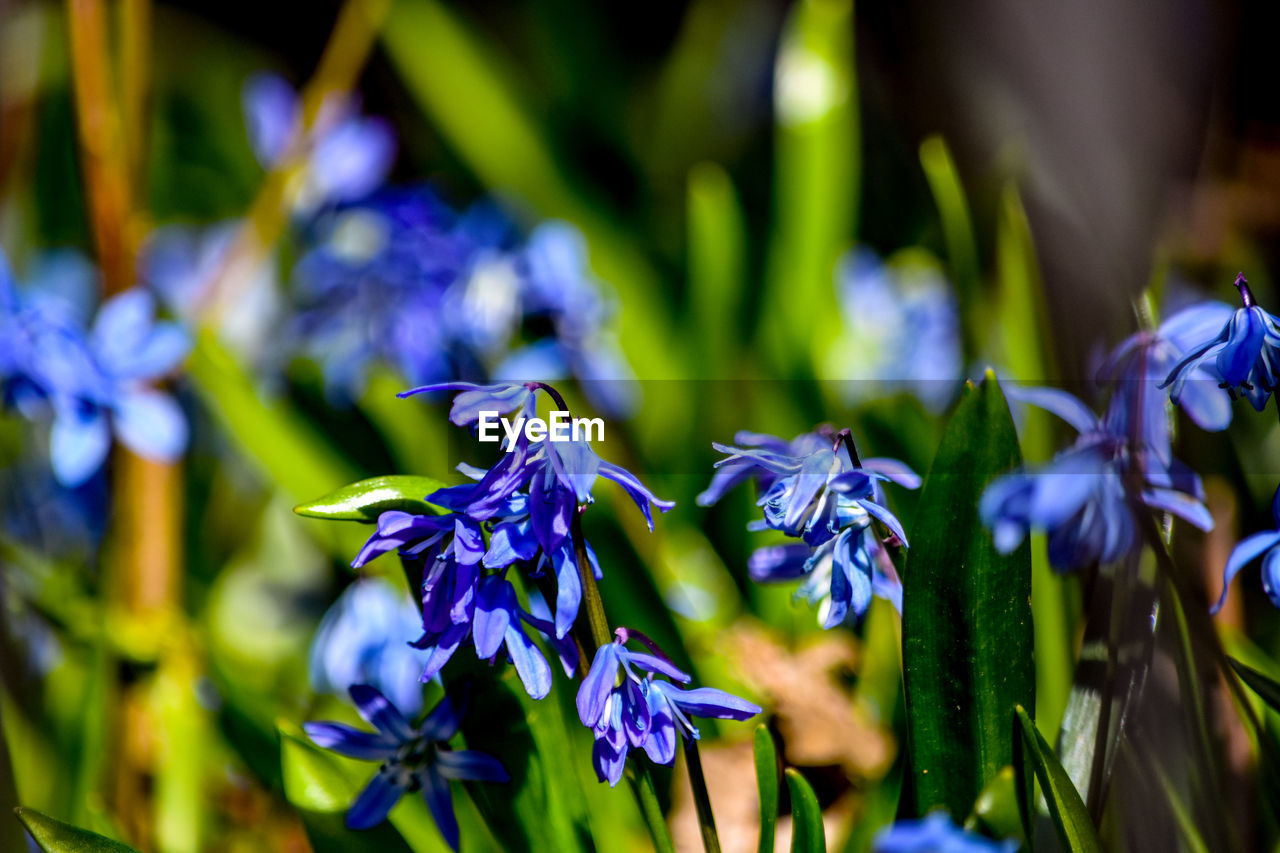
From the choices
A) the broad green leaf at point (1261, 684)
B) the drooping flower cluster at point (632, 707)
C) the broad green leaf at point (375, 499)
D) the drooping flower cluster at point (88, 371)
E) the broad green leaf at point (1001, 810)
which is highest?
the drooping flower cluster at point (88, 371)

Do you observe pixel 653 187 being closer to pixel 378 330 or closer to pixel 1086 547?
pixel 378 330

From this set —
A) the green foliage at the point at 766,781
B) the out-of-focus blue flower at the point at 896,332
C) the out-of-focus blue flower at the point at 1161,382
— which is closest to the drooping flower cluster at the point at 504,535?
the green foliage at the point at 766,781

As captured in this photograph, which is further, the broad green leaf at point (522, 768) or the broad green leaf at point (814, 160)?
the broad green leaf at point (814, 160)

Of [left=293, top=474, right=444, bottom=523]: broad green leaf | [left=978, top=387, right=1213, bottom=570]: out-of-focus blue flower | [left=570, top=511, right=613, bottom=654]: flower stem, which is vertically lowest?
[left=570, top=511, right=613, bottom=654]: flower stem

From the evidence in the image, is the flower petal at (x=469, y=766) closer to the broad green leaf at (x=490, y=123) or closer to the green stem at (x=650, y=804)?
the green stem at (x=650, y=804)

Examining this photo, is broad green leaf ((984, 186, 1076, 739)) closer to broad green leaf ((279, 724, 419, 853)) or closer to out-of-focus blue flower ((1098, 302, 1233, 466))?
out-of-focus blue flower ((1098, 302, 1233, 466))

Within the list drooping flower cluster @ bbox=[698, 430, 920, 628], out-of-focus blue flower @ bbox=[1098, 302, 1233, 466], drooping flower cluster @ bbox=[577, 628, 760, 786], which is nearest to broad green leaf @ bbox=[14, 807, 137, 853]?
drooping flower cluster @ bbox=[577, 628, 760, 786]

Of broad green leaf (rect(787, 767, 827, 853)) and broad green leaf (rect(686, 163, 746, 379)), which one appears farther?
broad green leaf (rect(686, 163, 746, 379))
